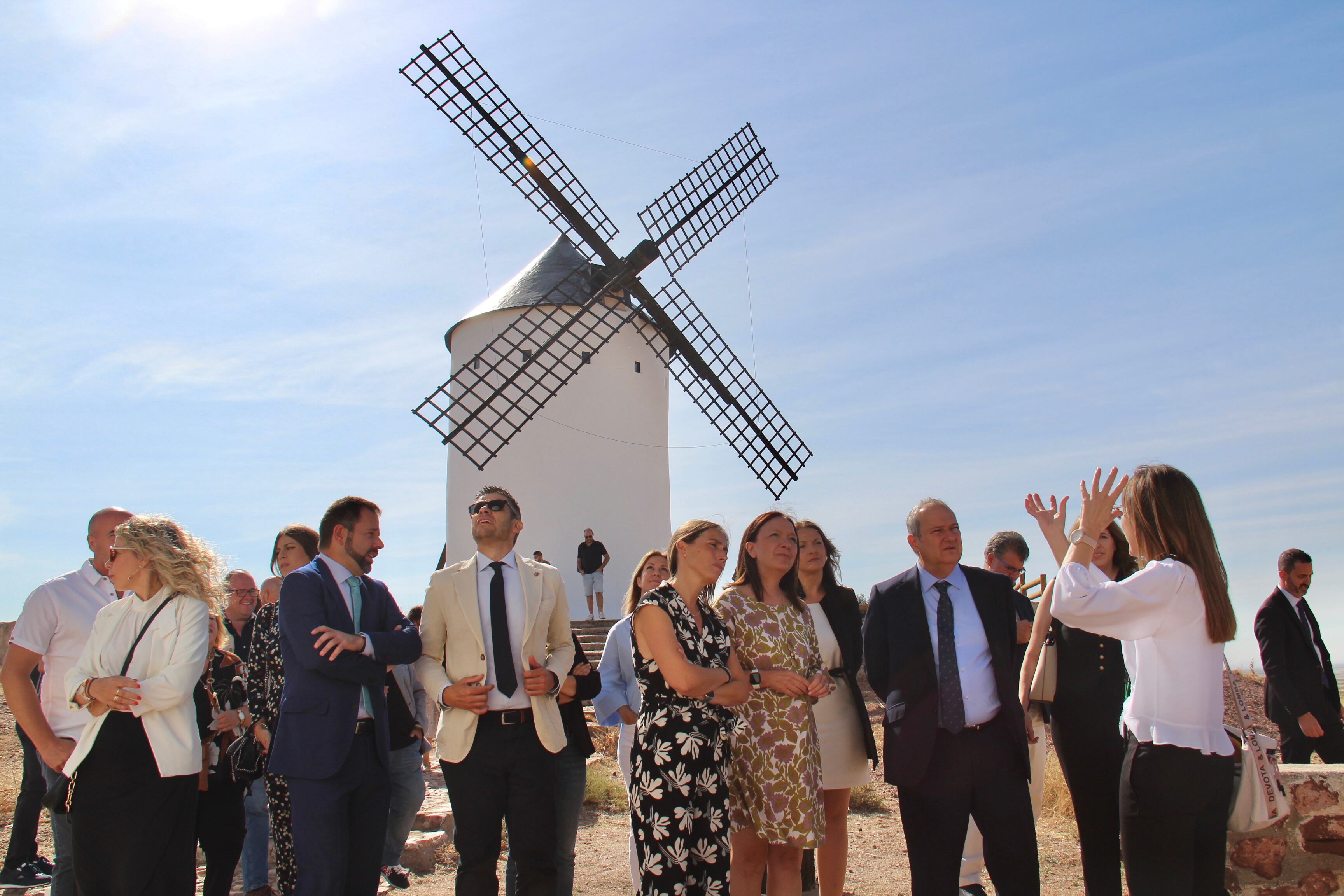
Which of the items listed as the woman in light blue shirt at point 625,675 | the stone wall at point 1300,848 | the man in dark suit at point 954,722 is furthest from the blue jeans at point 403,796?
the stone wall at point 1300,848

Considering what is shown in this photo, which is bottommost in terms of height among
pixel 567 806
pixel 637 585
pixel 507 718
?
pixel 567 806

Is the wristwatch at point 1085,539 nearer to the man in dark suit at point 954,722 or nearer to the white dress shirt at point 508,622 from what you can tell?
the man in dark suit at point 954,722

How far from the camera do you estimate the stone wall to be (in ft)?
12.2

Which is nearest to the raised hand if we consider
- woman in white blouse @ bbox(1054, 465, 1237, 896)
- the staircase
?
woman in white blouse @ bbox(1054, 465, 1237, 896)

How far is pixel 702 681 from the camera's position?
3.06 metres

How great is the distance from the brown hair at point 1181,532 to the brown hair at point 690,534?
1.48 meters

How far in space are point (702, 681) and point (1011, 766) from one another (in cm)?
122

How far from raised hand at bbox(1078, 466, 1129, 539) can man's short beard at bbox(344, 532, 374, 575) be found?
271 centimetres

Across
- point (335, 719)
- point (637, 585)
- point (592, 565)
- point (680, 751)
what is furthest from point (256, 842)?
point (592, 565)

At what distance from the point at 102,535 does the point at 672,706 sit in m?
2.70

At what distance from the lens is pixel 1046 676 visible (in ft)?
12.9

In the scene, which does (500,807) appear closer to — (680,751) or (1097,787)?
(680,751)

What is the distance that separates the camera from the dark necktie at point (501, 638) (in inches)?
134

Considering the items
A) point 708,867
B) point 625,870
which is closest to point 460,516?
point 625,870
